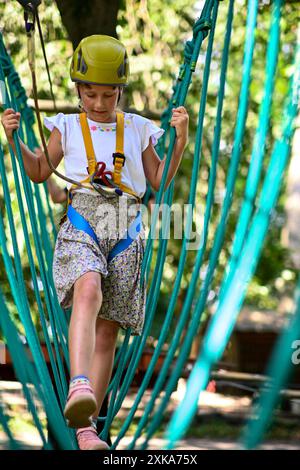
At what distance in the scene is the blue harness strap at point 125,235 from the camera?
2.05m

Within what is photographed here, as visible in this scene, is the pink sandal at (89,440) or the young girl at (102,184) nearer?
the pink sandal at (89,440)

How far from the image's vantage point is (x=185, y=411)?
5.13 ft

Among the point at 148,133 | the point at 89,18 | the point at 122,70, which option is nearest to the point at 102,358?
the point at 148,133

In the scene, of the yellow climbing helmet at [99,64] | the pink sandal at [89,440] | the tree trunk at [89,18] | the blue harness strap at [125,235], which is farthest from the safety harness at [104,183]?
the tree trunk at [89,18]

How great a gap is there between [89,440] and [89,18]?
1907 mm

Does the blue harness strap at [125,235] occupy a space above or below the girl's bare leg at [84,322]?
above

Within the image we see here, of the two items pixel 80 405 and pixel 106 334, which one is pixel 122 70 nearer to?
pixel 106 334

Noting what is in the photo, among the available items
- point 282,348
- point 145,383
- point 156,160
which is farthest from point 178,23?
point 282,348

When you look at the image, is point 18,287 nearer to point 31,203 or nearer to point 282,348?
point 31,203

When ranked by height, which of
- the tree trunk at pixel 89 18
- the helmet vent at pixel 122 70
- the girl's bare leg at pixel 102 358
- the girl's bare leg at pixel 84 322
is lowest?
the girl's bare leg at pixel 102 358

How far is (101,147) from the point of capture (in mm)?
2123

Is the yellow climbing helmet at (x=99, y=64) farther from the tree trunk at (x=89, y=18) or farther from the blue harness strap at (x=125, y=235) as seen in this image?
the tree trunk at (x=89, y=18)

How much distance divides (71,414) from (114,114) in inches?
29.4

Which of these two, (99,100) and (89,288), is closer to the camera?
(89,288)
